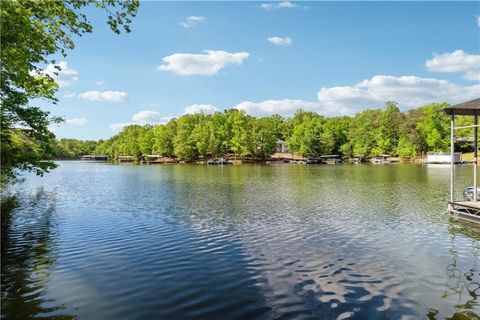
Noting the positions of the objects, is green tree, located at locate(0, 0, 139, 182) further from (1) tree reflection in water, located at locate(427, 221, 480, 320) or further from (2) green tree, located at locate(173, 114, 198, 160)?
(2) green tree, located at locate(173, 114, 198, 160)

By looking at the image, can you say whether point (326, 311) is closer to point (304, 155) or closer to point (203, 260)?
point (203, 260)

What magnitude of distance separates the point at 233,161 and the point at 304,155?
1264 inches

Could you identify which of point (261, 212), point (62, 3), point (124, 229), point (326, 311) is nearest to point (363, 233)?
point (261, 212)

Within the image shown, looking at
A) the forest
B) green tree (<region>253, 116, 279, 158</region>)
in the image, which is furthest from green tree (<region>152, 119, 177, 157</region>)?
green tree (<region>253, 116, 279, 158</region>)

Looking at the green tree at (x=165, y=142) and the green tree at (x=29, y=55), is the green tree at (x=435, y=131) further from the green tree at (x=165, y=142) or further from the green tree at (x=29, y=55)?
the green tree at (x=29, y=55)

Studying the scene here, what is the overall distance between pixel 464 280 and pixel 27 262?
642 inches

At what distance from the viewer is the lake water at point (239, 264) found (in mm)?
9688

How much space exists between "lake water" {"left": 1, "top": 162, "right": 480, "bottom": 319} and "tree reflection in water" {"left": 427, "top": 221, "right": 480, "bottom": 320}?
0.05 metres

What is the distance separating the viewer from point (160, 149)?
15588 centimetres

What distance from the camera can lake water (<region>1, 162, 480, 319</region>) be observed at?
969 centimetres

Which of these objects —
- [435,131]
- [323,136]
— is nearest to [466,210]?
[435,131]

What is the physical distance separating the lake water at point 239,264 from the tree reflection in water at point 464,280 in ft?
0.18

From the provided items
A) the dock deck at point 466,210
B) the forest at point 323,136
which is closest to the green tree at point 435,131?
the forest at point 323,136

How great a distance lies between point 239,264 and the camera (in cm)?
1353
